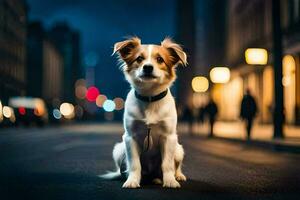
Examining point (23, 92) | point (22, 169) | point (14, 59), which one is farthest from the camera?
point (23, 92)

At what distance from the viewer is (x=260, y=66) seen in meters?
37.7

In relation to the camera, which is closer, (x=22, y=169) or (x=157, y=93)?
(x=157, y=93)

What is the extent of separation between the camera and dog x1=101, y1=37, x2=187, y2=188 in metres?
7.45

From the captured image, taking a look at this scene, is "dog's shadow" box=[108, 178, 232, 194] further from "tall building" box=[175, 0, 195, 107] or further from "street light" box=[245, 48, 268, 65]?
"tall building" box=[175, 0, 195, 107]

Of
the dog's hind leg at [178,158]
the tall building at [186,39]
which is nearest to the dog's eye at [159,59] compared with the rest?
the dog's hind leg at [178,158]

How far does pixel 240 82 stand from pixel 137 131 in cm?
5429

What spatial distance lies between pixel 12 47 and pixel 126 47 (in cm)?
8332

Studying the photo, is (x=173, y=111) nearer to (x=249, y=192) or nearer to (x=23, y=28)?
(x=249, y=192)

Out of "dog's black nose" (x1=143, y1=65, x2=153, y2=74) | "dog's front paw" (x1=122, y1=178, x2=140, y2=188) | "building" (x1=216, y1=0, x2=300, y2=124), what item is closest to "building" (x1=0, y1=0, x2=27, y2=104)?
"building" (x1=216, y1=0, x2=300, y2=124)

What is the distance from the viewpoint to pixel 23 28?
100688 millimetres

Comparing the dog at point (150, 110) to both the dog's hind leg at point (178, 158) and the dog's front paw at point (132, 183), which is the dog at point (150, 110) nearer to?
the dog's front paw at point (132, 183)

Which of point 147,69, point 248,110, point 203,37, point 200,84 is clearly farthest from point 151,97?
point 203,37

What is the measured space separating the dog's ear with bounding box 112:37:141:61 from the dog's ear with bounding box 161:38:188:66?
0.32 meters

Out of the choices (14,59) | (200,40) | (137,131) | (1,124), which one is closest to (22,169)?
(137,131)
